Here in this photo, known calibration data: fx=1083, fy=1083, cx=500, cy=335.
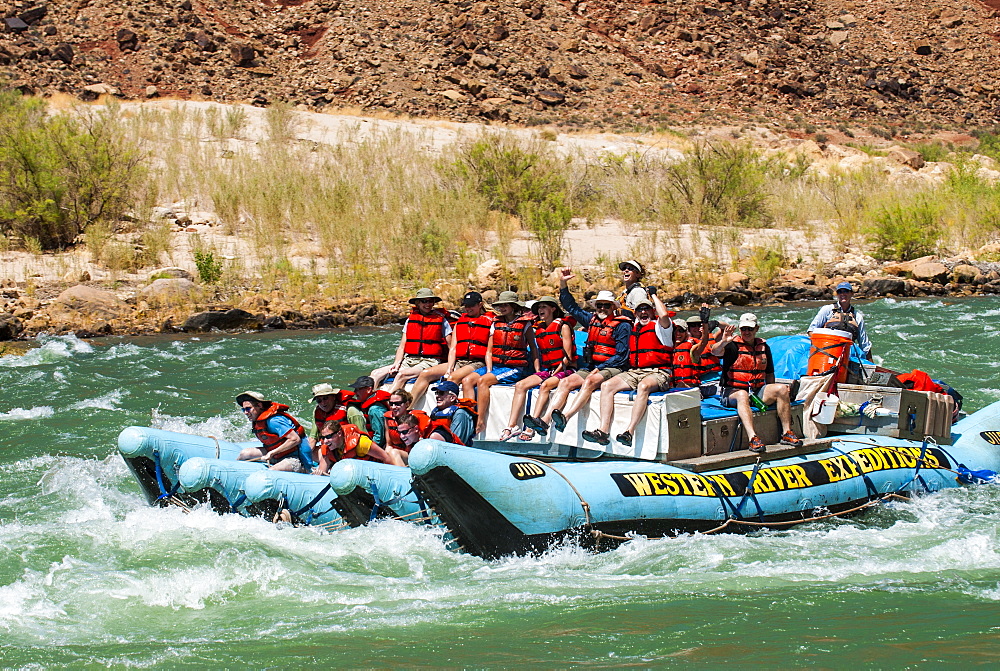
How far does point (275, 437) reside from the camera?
922 centimetres

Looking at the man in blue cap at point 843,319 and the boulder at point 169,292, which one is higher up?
the man in blue cap at point 843,319

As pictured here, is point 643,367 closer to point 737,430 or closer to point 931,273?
point 737,430

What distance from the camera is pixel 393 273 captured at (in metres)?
21.7

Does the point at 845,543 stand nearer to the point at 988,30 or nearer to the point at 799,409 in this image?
the point at 799,409

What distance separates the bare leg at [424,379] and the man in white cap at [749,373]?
257cm

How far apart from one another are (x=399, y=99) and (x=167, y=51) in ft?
31.5

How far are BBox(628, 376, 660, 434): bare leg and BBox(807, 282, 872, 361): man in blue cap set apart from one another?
250cm

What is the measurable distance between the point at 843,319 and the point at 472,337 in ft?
12.0

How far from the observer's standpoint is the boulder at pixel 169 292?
64.6 feet

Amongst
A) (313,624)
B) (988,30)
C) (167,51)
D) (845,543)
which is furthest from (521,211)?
(988,30)

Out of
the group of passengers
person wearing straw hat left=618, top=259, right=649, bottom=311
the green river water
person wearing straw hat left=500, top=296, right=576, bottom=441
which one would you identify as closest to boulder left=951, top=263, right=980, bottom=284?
the green river water

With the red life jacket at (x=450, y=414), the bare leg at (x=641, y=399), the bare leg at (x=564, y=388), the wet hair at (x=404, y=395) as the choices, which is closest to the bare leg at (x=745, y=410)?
the bare leg at (x=641, y=399)

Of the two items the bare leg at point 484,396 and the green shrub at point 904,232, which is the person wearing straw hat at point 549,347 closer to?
the bare leg at point 484,396

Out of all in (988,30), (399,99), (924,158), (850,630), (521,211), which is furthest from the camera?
(988,30)
